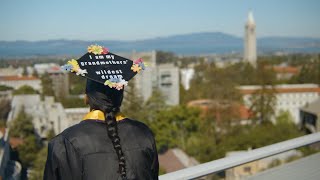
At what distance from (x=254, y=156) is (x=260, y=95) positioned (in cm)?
2253

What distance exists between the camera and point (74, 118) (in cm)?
2112

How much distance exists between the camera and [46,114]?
2409cm

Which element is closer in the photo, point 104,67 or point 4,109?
point 104,67

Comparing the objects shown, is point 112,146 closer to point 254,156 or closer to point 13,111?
point 254,156

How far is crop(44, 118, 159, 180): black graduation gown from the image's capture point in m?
1.47

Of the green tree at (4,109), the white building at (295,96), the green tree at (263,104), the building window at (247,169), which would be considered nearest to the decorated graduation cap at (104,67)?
the building window at (247,169)

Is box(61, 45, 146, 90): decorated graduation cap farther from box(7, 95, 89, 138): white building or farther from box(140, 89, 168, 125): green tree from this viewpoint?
box(140, 89, 168, 125): green tree

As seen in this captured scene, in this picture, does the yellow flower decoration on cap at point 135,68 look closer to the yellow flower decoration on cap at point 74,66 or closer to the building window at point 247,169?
the yellow flower decoration on cap at point 74,66

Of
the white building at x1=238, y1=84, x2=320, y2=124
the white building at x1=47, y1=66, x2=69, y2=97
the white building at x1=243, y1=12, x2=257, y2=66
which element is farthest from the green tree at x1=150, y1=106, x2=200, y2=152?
the white building at x1=243, y1=12, x2=257, y2=66

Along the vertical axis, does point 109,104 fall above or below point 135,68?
below

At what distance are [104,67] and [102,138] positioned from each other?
25 cm

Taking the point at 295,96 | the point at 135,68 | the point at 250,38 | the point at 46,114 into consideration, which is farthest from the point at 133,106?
the point at 250,38

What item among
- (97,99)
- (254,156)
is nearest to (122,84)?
(97,99)

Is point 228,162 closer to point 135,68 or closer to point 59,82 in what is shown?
point 135,68
